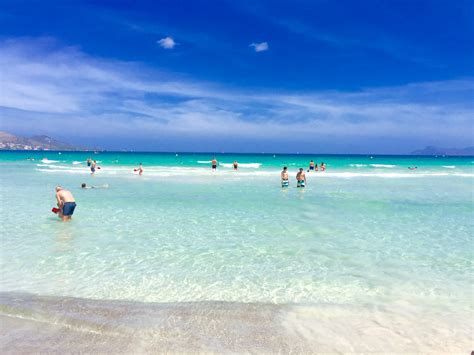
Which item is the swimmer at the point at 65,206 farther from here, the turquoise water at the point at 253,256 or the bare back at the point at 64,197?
the turquoise water at the point at 253,256

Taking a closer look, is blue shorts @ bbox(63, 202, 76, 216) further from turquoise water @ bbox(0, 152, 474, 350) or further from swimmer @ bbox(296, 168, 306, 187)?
swimmer @ bbox(296, 168, 306, 187)

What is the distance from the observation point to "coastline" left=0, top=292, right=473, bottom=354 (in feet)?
16.8

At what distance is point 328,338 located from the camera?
5.38 metres

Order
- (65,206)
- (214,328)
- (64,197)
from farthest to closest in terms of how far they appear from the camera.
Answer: (64,197) → (65,206) → (214,328)

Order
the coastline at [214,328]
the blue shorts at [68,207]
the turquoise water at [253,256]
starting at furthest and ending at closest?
the blue shorts at [68,207], the turquoise water at [253,256], the coastline at [214,328]

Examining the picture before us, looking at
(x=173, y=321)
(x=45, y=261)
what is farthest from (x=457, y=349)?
(x=45, y=261)

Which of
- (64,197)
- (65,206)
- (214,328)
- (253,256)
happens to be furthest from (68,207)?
(214,328)

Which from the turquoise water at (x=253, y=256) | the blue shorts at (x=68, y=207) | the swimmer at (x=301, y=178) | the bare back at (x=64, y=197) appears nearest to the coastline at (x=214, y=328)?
the turquoise water at (x=253, y=256)

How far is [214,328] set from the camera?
566 centimetres

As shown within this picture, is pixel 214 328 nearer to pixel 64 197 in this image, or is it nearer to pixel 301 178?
pixel 64 197

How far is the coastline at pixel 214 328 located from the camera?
513 centimetres

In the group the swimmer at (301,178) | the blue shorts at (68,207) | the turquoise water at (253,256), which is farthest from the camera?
the swimmer at (301,178)

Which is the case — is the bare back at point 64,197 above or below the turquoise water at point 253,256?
above

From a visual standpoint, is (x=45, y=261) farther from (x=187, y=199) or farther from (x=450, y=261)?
(x=187, y=199)
